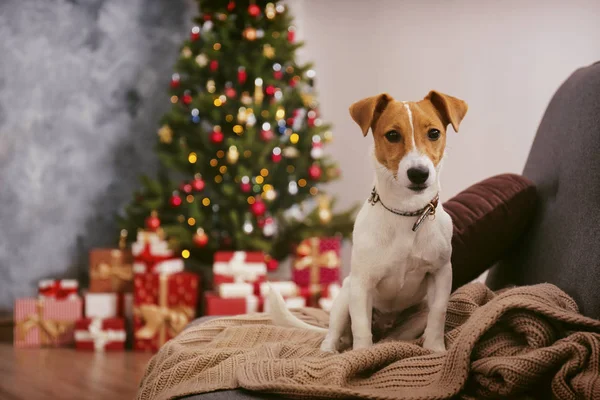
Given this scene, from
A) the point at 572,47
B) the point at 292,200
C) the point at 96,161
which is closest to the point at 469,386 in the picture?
the point at 292,200

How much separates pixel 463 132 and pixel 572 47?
75 cm

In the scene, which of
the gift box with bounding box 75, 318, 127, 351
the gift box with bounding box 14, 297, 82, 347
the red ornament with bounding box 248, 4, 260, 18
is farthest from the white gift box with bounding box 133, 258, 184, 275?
the red ornament with bounding box 248, 4, 260, 18

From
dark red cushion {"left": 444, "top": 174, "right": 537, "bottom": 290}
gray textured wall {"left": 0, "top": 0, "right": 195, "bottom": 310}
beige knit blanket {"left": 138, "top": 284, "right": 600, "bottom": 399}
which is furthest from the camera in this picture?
gray textured wall {"left": 0, "top": 0, "right": 195, "bottom": 310}

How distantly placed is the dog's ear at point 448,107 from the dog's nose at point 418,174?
0.20 meters

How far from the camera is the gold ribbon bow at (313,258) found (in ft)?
12.4

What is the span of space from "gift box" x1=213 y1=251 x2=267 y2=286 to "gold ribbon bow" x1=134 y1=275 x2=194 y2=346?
33 cm

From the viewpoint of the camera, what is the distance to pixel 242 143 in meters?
3.64

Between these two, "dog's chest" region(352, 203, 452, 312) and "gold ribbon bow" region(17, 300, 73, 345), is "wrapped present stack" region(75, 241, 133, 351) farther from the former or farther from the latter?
"dog's chest" region(352, 203, 452, 312)

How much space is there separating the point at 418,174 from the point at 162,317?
8.72 feet

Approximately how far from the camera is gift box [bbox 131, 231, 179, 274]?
378cm

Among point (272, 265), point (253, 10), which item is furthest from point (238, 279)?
point (253, 10)

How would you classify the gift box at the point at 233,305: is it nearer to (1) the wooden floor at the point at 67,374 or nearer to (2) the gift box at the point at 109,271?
(1) the wooden floor at the point at 67,374

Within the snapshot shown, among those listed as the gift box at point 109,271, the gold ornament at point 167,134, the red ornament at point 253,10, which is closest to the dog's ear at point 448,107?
the red ornament at point 253,10

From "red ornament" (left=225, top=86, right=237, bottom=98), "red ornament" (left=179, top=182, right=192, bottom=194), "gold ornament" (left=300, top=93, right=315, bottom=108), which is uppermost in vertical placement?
"red ornament" (left=225, top=86, right=237, bottom=98)
